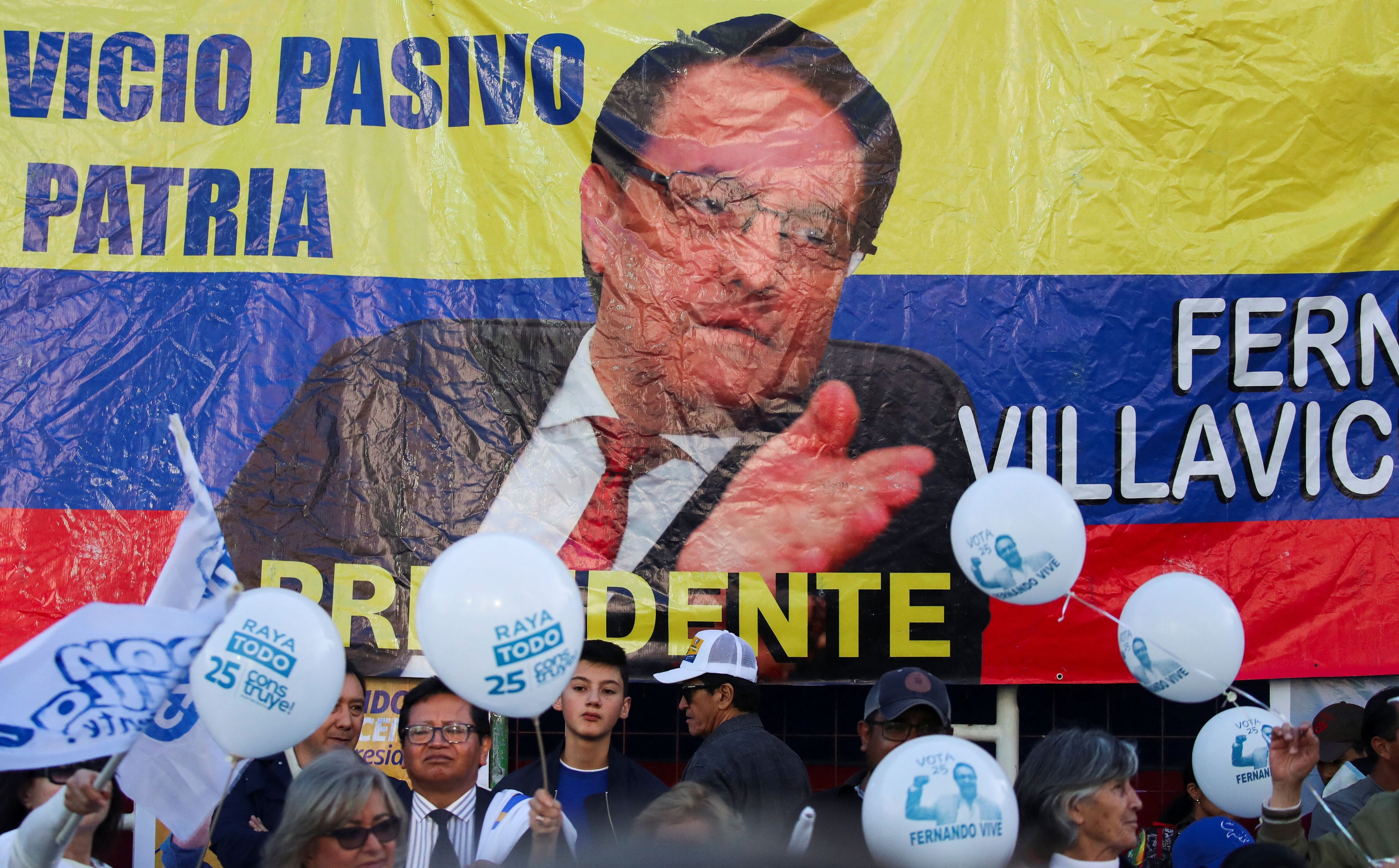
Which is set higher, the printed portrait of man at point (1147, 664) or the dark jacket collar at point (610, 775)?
the printed portrait of man at point (1147, 664)

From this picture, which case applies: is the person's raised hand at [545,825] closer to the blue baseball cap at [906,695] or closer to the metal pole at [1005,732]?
the blue baseball cap at [906,695]

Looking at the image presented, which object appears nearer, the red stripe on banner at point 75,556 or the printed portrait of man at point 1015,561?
the printed portrait of man at point 1015,561

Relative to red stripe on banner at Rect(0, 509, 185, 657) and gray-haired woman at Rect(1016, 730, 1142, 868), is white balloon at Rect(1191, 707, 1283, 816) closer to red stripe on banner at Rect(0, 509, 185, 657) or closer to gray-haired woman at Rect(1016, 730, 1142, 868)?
gray-haired woman at Rect(1016, 730, 1142, 868)

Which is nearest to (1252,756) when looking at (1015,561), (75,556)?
(1015,561)

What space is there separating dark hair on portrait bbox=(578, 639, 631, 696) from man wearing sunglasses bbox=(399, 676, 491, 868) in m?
0.36

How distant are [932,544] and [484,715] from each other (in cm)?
154

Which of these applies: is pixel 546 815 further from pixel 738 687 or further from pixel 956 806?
pixel 738 687

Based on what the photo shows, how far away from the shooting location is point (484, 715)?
128 inches

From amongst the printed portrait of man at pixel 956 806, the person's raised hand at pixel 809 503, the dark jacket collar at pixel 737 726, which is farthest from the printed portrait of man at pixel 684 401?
the printed portrait of man at pixel 956 806

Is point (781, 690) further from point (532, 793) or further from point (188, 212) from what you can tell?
point (188, 212)

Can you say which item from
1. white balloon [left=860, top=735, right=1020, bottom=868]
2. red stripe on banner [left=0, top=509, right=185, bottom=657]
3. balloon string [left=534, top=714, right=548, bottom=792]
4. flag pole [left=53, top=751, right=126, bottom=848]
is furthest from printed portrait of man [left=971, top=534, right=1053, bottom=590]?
red stripe on banner [left=0, top=509, right=185, bottom=657]

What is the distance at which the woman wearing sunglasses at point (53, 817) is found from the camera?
2172mm

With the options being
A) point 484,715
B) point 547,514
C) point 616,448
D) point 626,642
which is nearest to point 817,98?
point 616,448

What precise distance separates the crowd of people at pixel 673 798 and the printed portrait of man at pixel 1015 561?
0.37 meters
